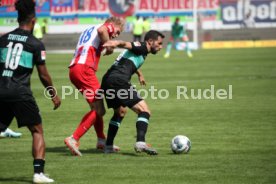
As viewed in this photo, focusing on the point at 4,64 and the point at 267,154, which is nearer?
the point at 4,64

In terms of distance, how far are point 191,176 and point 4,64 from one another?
2842 millimetres

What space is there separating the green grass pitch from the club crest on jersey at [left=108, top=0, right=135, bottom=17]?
40.2 m

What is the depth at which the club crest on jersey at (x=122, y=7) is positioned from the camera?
215 ft

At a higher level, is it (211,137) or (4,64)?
(4,64)

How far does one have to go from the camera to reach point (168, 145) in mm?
13500

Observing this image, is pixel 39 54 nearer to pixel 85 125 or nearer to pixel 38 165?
pixel 38 165

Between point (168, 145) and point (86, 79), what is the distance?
6.31 ft

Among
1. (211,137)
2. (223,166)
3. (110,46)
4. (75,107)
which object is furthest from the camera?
(75,107)

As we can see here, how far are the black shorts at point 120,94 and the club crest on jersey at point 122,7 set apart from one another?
53.3 m

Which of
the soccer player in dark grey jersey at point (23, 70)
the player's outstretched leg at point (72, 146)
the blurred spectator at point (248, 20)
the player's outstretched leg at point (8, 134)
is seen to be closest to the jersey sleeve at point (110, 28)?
the player's outstretched leg at point (72, 146)

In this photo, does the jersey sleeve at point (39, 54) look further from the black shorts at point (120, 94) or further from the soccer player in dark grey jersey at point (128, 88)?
the black shorts at point (120, 94)

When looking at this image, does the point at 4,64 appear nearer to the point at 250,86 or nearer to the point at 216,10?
the point at 250,86

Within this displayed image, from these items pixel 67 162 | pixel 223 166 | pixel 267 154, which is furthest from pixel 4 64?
pixel 267 154

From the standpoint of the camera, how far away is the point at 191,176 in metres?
10.3
